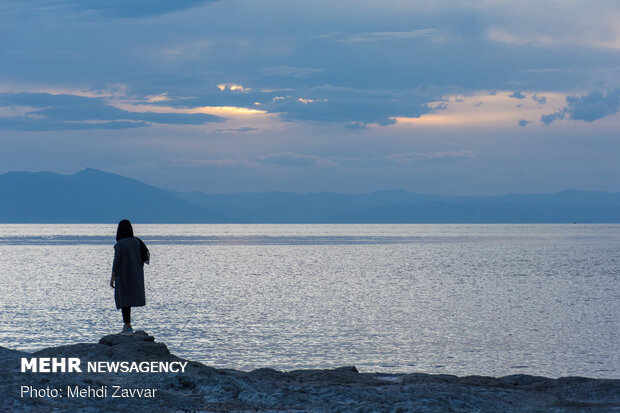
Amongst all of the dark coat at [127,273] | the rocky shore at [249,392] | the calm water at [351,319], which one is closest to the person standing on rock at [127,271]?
the dark coat at [127,273]

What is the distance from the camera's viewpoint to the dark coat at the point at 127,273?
16094 mm

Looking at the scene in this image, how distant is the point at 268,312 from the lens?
31094mm

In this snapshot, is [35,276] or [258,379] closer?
[258,379]

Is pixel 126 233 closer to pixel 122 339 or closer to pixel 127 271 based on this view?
pixel 127 271

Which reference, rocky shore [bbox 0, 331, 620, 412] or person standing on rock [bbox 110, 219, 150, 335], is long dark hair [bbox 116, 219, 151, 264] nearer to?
person standing on rock [bbox 110, 219, 150, 335]

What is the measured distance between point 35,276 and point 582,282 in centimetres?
3659

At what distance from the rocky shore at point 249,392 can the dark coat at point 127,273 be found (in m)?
1.55

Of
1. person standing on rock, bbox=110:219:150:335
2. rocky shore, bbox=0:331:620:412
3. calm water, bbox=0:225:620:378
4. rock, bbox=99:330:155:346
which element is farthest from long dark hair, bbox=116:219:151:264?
calm water, bbox=0:225:620:378

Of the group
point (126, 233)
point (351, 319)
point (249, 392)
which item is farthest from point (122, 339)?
point (351, 319)

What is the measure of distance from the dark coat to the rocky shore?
155 cm

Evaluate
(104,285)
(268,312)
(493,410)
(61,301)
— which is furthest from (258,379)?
(104,285)

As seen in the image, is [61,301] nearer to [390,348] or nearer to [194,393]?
[390,348]

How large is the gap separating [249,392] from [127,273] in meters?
5.02

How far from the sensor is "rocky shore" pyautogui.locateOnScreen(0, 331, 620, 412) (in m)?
11.3
